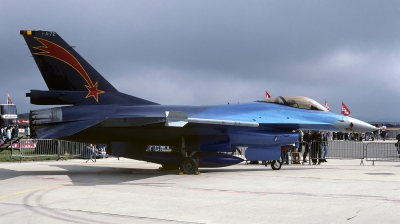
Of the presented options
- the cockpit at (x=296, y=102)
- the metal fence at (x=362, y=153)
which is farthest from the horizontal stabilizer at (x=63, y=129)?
the metal fence at (x=362, y=153)

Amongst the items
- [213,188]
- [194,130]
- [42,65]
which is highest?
[42,65]

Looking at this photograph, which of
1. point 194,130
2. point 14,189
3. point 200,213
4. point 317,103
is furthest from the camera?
point 317,103

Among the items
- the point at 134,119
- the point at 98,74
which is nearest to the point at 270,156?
the point at 134,119

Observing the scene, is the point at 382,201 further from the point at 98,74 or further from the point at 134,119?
the point at 98,74

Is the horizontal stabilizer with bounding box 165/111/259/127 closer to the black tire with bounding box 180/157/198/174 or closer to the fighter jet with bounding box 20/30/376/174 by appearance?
the fighter jet with bounding box 20/30/376/174

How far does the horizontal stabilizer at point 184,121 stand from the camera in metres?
14.1

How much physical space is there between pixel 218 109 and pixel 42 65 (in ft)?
20.4

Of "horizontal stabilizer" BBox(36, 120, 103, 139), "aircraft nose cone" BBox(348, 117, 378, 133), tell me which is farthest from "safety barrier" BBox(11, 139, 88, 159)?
"aircraft nose cone" BBox(348, 117, 378, 133)

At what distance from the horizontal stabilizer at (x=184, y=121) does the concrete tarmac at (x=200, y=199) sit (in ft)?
5.62

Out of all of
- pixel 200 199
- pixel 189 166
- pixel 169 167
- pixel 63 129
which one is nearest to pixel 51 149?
pixel 169 167

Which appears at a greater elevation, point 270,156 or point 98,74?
point 98,74

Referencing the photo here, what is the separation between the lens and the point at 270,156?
17156mm

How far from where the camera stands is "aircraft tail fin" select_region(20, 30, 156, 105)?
1572 cm

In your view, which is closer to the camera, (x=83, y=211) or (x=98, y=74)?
(x=83, y=211)
